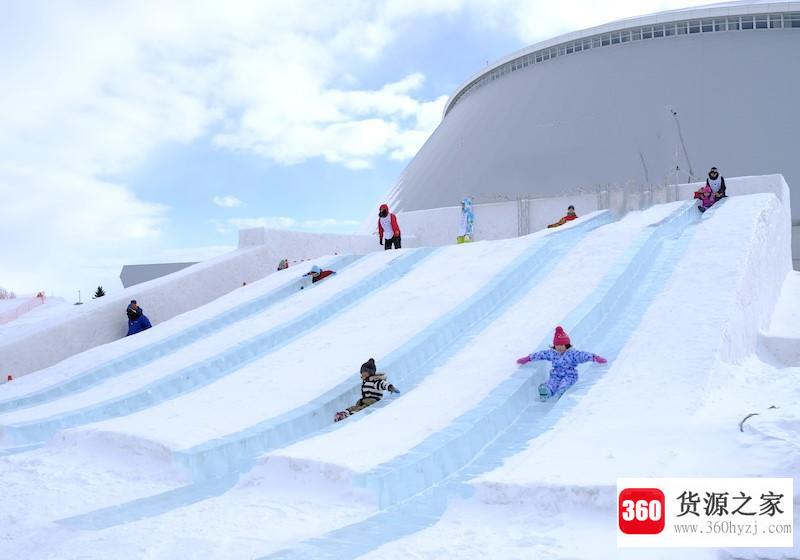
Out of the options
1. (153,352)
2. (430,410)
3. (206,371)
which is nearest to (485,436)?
(430,410)

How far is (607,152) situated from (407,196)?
716 centimetres

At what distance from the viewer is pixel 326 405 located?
6551 millimetres

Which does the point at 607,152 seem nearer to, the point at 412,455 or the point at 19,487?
the point at 412,455

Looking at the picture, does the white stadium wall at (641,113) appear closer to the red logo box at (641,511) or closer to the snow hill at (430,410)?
the snow hill at (430,410)

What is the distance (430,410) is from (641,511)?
2.51m

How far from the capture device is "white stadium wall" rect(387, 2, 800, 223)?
18609 mm

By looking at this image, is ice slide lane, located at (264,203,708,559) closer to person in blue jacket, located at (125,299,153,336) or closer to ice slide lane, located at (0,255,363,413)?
ice slide lane, located at (0,255,363,413)

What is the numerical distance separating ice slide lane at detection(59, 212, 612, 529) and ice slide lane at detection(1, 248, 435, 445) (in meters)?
1.92

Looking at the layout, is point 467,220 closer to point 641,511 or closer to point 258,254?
point 258,254

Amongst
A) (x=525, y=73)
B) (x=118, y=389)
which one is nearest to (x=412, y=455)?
(x=118, y=389)

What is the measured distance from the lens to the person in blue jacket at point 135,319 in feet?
34.5

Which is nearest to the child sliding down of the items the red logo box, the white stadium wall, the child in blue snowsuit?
the child in blue snowsuit

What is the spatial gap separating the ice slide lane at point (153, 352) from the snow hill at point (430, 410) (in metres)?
0.04

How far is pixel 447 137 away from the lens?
85.6 ft
